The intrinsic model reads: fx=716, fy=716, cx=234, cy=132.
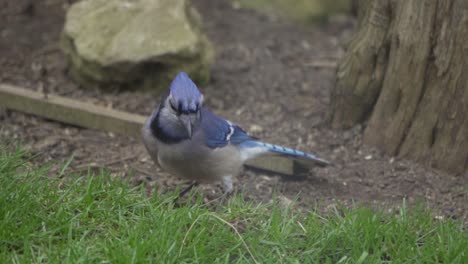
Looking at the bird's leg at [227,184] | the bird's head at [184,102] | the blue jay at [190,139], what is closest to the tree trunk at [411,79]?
the blue jay at [190,139]

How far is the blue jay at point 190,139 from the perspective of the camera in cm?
418

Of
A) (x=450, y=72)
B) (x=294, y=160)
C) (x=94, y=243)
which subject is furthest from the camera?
(x=294, y=160)

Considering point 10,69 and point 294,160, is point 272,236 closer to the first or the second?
point 294,160

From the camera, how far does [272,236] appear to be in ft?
12.5

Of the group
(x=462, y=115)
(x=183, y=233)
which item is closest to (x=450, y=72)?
(x=462, y=115)

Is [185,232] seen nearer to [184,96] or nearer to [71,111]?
[184,96]

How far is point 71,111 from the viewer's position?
18.4ft

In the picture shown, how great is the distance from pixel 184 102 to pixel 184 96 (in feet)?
0.11

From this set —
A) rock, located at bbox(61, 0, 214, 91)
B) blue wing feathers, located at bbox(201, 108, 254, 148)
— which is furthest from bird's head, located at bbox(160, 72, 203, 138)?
rock, located at bbox(61, 0, 214, 91)

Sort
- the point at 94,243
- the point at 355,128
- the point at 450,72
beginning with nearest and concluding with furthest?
the point at 94,243, the point at 450,72, the point at 355,128

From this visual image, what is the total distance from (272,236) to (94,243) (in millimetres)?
928

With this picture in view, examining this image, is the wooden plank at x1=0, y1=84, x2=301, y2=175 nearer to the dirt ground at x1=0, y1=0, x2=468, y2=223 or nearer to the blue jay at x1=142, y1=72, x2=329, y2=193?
the dirt ground at x1=0, y1=0, x2=468, y2=223

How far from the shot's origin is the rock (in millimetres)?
6039

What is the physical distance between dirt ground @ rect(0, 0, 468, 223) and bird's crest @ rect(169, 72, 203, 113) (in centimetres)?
77
